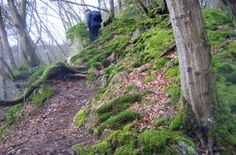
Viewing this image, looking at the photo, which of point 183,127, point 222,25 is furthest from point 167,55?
point 183,127

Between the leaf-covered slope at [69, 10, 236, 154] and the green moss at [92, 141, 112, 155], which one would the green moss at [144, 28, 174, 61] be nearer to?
the leaf-covered slope at [69, 10, 236, 154]

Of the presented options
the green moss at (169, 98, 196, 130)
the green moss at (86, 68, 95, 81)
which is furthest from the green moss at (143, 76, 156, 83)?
the green moss at (86, 68, 95, 81)

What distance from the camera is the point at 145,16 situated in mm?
12953

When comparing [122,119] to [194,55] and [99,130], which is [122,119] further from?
[194,55]

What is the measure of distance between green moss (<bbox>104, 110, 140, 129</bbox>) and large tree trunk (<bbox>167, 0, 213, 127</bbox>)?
132cm

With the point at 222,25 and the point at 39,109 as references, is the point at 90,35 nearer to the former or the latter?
the point at 39,109

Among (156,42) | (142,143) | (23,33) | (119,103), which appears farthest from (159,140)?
(23,33)

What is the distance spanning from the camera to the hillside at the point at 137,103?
4.86 meters

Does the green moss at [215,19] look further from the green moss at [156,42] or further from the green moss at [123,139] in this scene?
the green moss at [123,139]

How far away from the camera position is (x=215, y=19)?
952 centimetres

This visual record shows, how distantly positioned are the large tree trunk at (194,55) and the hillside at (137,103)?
0.60 ft

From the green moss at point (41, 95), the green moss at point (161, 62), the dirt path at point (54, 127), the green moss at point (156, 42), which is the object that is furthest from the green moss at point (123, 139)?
the green moss at point (41, 95)

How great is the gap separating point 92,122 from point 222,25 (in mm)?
5288

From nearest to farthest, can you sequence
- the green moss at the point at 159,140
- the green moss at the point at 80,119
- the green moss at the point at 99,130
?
1. the green moss at the point at 159,140
2. the green moss at the point at 99,130
3. the green moss at the point at 80,119
